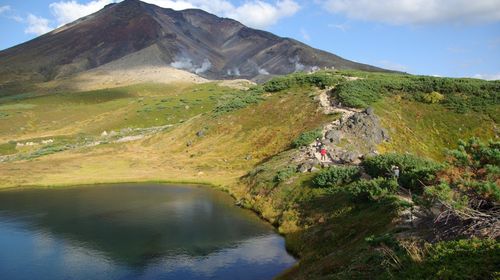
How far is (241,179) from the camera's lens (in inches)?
2463

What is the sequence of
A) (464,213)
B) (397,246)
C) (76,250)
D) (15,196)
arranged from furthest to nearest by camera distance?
1. (15,196)
2. (76,250)
3. (397,246)
4. (464,213)

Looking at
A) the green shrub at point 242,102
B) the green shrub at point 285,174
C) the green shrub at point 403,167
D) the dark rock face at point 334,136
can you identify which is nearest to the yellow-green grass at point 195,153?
the green shrub at point 242,102

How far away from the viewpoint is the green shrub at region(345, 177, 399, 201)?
3288cm

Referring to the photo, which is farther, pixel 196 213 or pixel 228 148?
pixel 228 148

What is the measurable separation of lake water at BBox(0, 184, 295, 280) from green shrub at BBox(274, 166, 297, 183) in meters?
5.67

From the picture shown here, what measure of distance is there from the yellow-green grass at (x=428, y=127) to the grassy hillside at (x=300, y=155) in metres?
0.16

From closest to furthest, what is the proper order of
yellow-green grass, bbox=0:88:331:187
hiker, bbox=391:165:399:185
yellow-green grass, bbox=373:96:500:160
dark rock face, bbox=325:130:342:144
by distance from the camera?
hiker, bbox=391:165:399:185 → dark rock face, bbox=325:130:342:144 → yellow-green grass, bbox=373:96:500:160 → yellow-green grass, bbox=0:88:331:187

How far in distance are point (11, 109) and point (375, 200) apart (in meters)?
183

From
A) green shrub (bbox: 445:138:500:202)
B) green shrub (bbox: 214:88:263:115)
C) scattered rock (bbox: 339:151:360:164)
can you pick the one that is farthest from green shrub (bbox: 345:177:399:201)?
green shrub (bbox: 214:88:263:115)

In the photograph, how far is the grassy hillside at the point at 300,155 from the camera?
2808cm

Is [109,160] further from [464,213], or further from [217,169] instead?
[464,213]

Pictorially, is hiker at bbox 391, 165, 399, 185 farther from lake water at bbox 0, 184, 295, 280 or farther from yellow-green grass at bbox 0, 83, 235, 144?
yellow-green grass at bbox 0, 83, 235, 144

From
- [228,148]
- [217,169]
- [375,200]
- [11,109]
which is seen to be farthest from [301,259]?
[11,109]

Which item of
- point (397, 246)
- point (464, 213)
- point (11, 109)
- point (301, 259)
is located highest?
point (11, 109)
